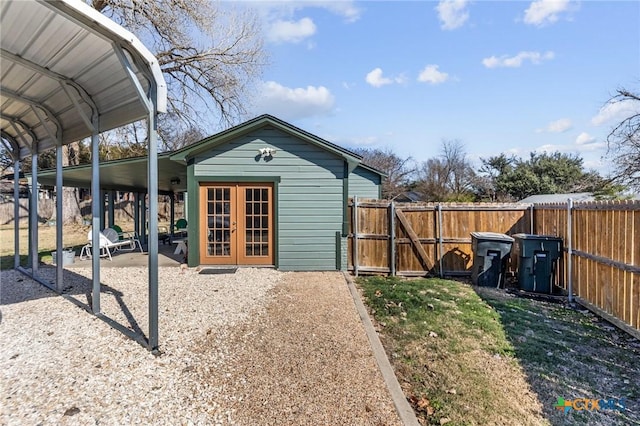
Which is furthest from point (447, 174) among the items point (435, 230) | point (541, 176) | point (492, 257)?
point (492, 257)

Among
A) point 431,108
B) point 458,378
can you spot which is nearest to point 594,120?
point 431,108

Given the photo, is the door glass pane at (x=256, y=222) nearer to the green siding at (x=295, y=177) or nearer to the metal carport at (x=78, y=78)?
the green siding at (x=295, y=177)

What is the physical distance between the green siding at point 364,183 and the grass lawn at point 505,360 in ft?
32.1

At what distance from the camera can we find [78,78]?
13.9 ft

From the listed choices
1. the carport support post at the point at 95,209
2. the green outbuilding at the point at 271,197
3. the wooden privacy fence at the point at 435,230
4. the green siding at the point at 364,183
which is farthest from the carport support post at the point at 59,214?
the green siding at the point at 364,183

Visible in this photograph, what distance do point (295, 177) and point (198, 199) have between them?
242cm

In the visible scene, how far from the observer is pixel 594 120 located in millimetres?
14891

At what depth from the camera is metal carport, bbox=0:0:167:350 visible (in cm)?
293

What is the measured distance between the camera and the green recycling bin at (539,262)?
21.6ft

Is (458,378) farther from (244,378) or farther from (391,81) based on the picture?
(391,81)

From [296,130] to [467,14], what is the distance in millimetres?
5055

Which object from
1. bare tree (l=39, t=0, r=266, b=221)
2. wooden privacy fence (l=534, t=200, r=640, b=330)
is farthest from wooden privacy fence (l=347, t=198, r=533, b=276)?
bare tree (l=39, t=0, r=266, b=221)

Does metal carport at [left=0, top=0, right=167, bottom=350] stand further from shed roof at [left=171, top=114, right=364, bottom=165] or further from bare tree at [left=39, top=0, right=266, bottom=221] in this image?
bare tree at [left=39, top=0, right=266, bottom=221]

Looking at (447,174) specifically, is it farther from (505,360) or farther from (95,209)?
(95,209)
